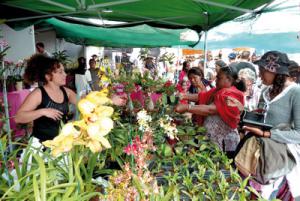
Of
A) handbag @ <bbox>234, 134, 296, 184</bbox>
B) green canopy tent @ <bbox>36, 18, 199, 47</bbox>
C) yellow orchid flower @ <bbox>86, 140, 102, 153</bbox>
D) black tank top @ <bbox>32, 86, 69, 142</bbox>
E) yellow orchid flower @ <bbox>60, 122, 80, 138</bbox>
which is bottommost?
handbag @ <bbox>234, 134, 296, 184</bbox>

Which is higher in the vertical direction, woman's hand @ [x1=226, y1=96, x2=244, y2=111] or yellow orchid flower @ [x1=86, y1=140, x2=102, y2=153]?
yellow orchid flower @ [x1=86, y1=140, x2=102, y2=153]

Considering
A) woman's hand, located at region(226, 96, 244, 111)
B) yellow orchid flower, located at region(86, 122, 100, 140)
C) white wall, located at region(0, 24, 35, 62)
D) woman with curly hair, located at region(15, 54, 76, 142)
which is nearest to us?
yellow orchid flower, located at region(86, 122, 100, 140)

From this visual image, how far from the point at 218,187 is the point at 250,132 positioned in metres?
0.65

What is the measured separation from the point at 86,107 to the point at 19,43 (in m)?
5.61

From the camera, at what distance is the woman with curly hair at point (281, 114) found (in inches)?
71.1

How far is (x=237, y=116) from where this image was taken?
91.7 inches

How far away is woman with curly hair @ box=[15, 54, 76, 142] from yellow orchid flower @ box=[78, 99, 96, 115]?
120cm

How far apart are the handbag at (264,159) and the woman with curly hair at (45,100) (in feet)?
4.10

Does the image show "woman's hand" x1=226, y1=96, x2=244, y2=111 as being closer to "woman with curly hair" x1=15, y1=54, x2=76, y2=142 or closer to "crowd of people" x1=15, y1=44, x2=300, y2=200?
"crowd of people" x1=15, y1=44, x2=300, y2=200

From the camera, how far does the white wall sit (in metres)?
5.66

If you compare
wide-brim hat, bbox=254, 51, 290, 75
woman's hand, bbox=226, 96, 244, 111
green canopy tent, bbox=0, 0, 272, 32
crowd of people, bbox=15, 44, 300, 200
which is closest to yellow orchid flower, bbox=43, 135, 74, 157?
crowd of people, bbox=15, 44, 300, 200

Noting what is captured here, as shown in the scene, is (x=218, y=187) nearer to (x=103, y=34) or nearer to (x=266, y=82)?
(x=266, y=82)

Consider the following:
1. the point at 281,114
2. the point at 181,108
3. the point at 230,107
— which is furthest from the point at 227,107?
the point at 281,114

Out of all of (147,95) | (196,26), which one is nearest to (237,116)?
(147,95)
